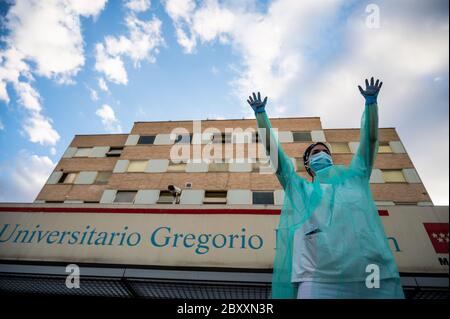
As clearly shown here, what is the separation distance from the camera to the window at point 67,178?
1848 cm

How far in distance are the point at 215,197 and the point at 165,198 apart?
130 inches

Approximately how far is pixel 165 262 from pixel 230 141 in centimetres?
1595

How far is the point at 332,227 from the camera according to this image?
192 centimetres

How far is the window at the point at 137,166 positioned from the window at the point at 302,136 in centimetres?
1162

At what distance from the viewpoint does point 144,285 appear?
344 centimetres

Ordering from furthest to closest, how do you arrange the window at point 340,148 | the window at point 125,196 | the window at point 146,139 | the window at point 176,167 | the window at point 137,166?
1. the window at point 146,139
2. the window at point 137,166
3. the window at point 340,148
4. the window at point 176,167
5. the window at point 125,196

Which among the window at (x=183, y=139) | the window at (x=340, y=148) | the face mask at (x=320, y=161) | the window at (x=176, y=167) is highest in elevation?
the window at (x=183, y=139)

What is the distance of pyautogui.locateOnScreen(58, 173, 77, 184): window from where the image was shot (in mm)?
18484

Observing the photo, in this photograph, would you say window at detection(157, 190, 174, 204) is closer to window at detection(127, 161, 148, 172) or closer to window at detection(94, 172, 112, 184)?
window at detection(127, 161, 148, 172)

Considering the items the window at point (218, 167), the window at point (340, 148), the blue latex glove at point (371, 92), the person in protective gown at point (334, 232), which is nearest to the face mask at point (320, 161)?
the person in protective gown at point (334, 232)

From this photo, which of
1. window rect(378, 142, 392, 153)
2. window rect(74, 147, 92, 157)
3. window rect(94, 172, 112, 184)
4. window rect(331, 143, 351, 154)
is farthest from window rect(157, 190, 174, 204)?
window rect(378, 142, 392, 153)

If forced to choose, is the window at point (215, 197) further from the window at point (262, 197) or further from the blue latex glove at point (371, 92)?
the blue latex glove at point (371, 92)

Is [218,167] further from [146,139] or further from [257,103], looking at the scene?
[257,103]
